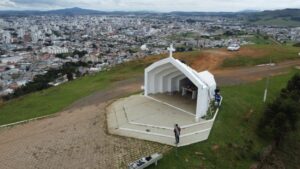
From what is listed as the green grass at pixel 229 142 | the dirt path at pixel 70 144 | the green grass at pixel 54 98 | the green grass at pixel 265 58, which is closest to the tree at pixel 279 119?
the green grass at pixel 229 142

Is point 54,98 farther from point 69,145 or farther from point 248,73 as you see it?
point 248,73

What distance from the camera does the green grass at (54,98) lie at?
20891mm

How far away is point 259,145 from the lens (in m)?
16.5

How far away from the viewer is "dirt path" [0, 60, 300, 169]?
13.3 meters

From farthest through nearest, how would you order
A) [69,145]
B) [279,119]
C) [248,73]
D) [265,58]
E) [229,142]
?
1. [265,58]
2. [248,73]
3. [279,119]
4. [229,142]
5. [69,145]

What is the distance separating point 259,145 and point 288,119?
1.98 metres

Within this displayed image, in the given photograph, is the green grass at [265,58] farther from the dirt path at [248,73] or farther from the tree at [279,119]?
the tree at [279,119]

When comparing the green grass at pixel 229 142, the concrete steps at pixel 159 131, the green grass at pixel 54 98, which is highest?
the concrete steps at pixel 159 131

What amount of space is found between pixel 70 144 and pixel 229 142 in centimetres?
773

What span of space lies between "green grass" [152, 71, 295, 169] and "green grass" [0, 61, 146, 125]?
10.3 m

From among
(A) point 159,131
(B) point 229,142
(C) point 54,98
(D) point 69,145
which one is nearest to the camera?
(D) point 69,145

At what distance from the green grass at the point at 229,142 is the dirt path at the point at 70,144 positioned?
3.80 ft

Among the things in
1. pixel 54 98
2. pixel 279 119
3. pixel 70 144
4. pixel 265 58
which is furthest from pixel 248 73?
pixel 70 144

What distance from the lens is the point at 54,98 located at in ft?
81.0
